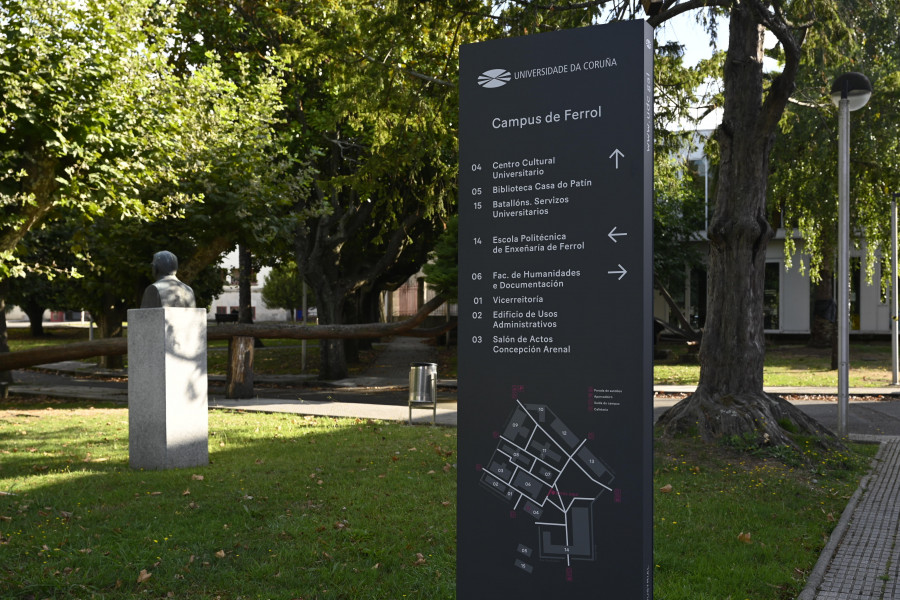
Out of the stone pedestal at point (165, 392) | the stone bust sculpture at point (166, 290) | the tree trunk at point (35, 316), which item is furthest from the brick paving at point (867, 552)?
the tree trunk at point (35, 316)

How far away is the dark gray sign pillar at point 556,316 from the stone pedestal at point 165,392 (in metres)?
6.04

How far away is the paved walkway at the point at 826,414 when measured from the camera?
536 centimetres

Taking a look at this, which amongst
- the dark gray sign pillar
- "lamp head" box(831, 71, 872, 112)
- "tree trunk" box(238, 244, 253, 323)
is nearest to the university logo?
the dark gray sign pillar

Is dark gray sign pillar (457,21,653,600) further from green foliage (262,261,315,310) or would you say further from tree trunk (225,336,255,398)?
green foliage (262,261,315,310)

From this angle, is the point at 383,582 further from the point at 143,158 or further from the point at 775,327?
the point at 775,327

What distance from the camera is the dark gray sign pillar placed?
3.40 meters

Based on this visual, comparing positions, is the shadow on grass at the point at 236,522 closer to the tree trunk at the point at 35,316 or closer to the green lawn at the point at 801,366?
the green lawn at the point at 801,366

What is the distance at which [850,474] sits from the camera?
8906 mm

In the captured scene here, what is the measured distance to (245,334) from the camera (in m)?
17.4

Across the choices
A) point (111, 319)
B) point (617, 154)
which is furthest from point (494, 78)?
point (111, 319)

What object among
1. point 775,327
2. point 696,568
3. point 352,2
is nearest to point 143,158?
point 352,2

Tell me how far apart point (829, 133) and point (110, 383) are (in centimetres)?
1961

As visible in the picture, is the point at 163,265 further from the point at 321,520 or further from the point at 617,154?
the point at 617,154

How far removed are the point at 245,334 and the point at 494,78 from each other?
14.5 metres
